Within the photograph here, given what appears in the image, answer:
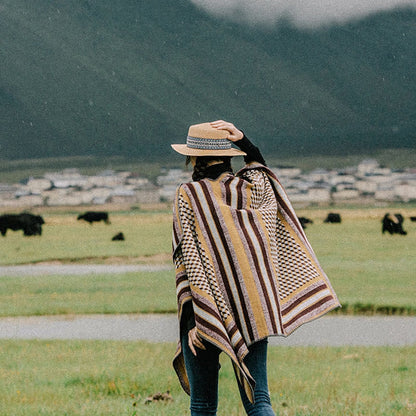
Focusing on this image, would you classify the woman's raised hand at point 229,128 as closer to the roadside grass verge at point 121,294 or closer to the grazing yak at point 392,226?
the roadside grass verge at point 121,294

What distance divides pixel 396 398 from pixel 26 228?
36.8 meters

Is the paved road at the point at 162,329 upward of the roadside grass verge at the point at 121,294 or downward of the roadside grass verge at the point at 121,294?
downward

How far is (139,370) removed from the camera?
23.8 feet

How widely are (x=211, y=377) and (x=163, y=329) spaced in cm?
637

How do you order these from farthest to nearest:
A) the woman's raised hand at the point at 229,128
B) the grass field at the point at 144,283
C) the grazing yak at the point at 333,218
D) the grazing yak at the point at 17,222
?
the grazing yak at the point at 333,218 → the grazing yak at the point at 17,222 → the grass field at the point at 144,283 → the woman's raised hand at the point at 229,128

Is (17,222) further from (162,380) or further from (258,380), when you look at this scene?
(258,380)

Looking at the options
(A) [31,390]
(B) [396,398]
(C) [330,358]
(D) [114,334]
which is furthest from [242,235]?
(D) [114,334]

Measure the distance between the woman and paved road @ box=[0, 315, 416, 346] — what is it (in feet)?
16.8

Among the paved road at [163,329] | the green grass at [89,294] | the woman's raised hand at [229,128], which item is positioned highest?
the woman's raised hand at [229,128]

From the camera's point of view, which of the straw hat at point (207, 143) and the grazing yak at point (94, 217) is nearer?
the straw hat at point (207, 143)

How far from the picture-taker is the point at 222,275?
3.85 meters

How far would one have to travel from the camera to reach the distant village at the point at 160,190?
155375mm

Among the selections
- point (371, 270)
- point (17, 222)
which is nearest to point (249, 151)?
point (371, 270)

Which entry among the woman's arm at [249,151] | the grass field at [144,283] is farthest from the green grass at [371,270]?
the woman's arm at [249,151]
